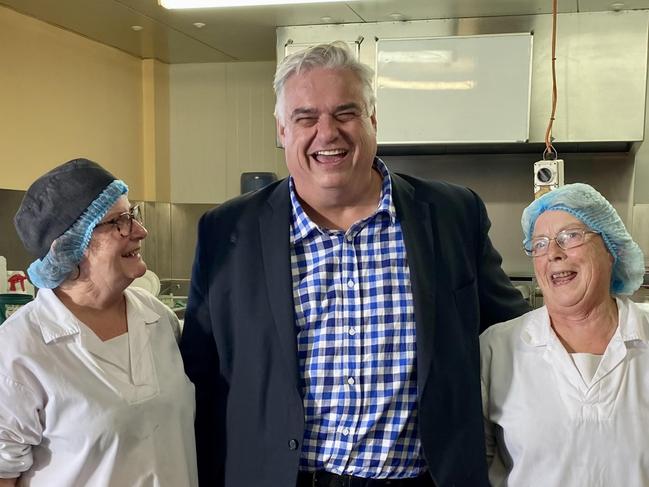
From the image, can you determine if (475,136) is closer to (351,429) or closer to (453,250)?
(453,250)

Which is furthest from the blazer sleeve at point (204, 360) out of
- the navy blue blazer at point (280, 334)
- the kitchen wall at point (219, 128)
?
the kitchen wall at point (219, 128)

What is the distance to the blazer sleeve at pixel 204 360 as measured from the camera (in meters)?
1.57

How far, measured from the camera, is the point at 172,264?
183 inches

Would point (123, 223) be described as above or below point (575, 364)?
above

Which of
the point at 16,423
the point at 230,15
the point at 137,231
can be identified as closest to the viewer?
the point at 16,423

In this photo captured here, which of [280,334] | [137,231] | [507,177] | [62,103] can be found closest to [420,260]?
[280,334]

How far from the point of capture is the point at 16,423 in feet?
4.06

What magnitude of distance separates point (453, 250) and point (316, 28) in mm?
2503

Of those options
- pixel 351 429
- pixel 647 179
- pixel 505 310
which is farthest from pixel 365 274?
pixel 647 179

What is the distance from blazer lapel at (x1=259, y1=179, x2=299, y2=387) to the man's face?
3.7 inches

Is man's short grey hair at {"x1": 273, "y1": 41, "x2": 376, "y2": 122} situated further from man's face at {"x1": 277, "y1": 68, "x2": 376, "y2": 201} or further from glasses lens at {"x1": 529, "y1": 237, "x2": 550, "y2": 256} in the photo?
glasses lens at {"x1": 529, "y1": 237, "x2": 550, "y2": 256}

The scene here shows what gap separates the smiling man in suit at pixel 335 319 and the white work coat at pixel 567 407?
0.25 feet

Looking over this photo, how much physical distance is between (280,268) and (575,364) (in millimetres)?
656

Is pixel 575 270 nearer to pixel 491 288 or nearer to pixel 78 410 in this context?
pixel 491 288
